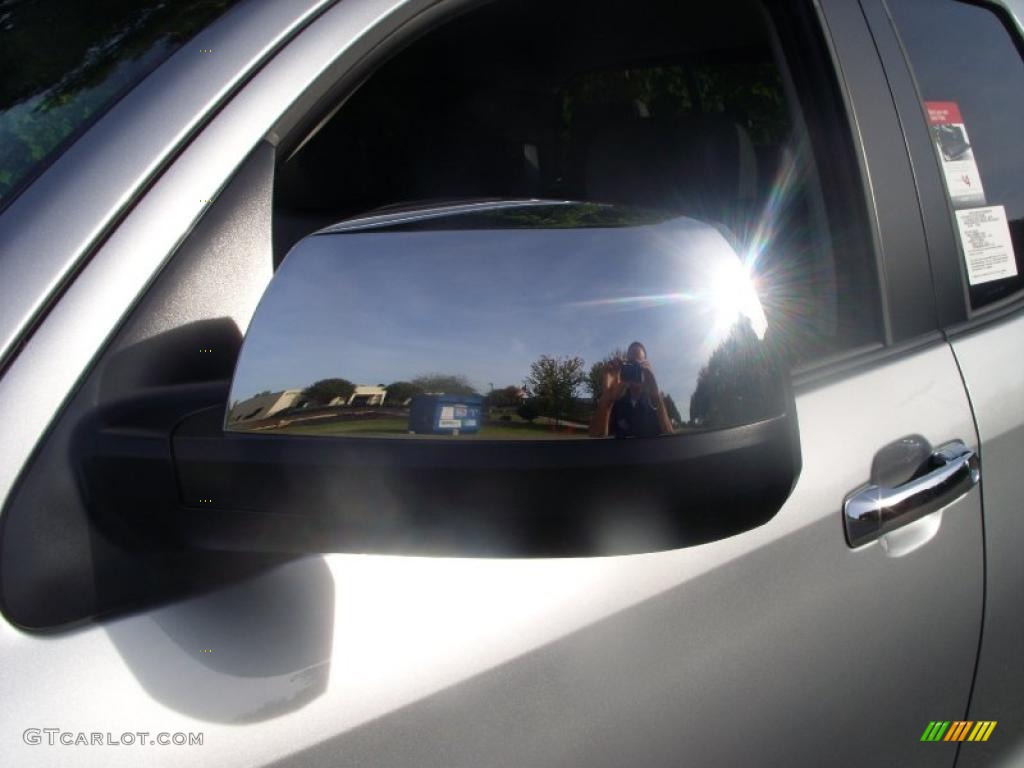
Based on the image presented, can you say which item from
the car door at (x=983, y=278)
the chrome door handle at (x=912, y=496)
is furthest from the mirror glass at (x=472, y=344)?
the car door at (x=983, y=278)

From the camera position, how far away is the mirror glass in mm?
770

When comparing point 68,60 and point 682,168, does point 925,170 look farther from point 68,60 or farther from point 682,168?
point 68,60

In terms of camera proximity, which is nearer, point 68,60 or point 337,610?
point 337,610

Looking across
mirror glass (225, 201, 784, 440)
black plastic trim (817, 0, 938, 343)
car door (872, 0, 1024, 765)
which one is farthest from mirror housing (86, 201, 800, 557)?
car door (872, 0, 1024, 765)

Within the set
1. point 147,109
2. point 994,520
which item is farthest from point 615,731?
point 994,520

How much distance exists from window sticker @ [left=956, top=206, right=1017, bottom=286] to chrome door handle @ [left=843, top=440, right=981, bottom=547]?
16.2 inches

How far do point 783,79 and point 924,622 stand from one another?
3.11 ft

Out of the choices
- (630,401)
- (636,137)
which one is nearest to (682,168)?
(636,137)

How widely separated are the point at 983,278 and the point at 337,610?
4.74ft

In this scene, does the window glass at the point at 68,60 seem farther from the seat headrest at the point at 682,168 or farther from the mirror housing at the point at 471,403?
the seat headrest at the point at 682,168

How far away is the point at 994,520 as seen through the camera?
161cm

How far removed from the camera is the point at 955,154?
1812 mm

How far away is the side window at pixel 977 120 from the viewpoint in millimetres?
1790

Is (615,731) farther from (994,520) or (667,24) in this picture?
(667,24)
